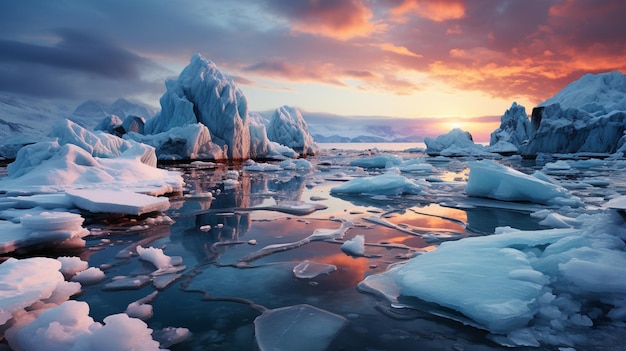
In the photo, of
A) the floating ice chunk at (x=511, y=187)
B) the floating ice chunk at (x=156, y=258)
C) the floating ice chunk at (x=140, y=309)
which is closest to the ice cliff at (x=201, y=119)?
the floating ice chunk at (x=511, y=187)

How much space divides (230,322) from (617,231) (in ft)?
13.5

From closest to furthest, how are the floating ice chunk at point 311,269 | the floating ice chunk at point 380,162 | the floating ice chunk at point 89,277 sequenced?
the floating ice chunk at point 89,277 < the floating ice chunk at point 311,269 < the floating ice chunk at point 380,162

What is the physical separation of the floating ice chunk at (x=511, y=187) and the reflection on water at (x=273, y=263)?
1793 mm

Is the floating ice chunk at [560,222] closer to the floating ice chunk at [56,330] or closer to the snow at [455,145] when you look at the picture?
the floating ice chunk at [56,330]

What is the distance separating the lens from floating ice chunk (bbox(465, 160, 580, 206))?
348 inches

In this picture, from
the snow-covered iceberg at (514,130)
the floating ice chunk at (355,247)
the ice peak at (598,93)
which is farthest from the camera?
the snow-covered iceberg at (514,130)

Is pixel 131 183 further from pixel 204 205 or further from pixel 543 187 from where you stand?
pixel 543 187

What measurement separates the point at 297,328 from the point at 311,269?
1.33 metres

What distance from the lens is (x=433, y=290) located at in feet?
10.2

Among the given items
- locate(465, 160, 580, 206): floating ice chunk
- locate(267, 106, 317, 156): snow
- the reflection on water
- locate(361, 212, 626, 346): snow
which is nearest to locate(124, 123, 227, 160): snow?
locate(267, 106, 317, 156): snow

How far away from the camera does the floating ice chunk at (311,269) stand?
12.6 feet

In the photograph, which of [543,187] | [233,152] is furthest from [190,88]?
[543,187]

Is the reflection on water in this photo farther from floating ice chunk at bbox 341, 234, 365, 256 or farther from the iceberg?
the iceberg

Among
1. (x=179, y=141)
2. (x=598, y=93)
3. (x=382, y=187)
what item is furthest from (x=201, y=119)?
(x=598, y=93)
